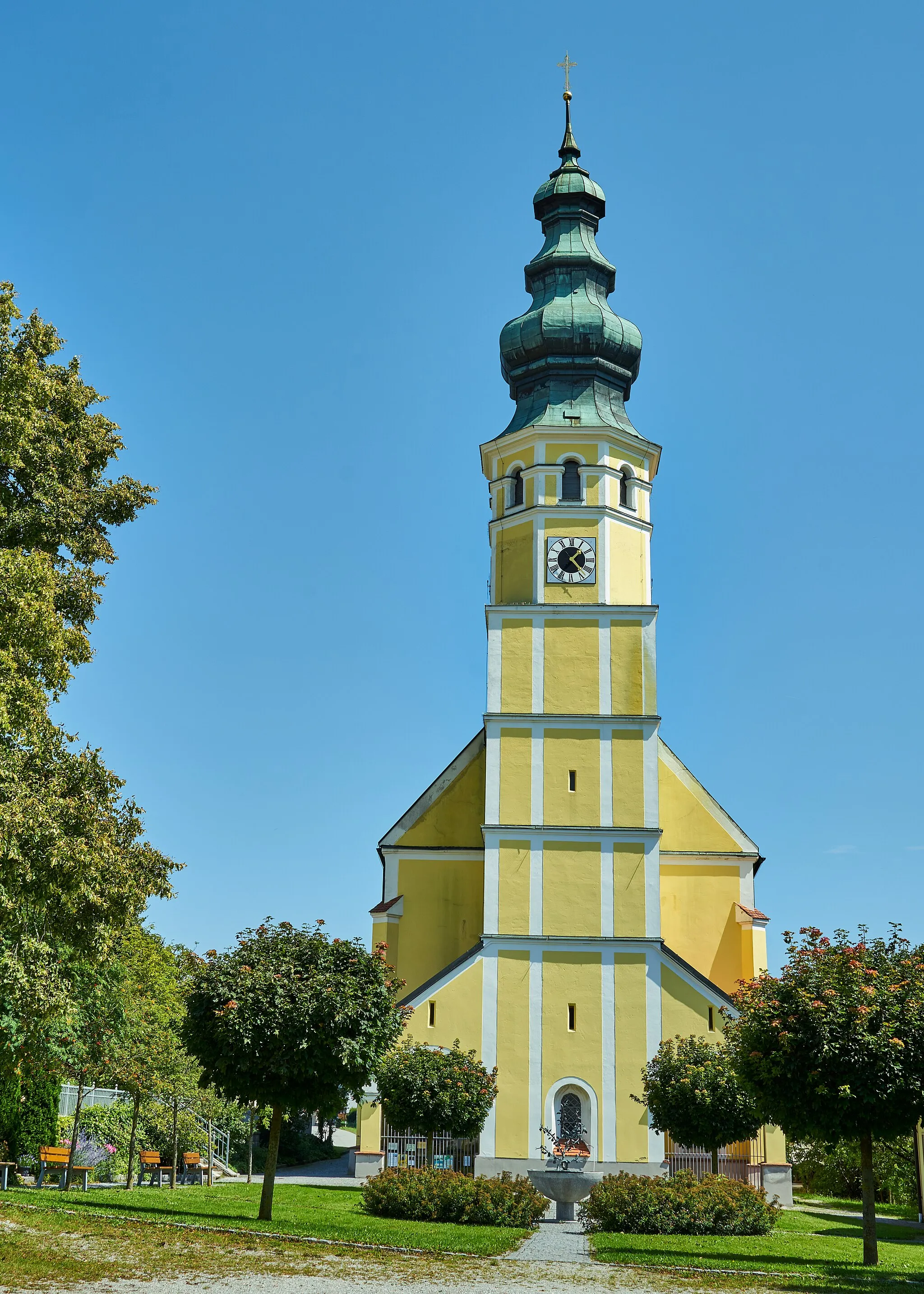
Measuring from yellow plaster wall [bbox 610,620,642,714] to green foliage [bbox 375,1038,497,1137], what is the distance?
986cm

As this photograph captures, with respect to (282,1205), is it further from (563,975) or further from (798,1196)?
(798,1196)

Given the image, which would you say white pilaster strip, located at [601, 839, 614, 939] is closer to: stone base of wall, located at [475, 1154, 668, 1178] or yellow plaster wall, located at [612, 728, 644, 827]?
yellow plaster wall, located at [612, 728, 644, 827]

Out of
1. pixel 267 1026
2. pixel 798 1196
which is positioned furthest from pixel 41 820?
pixel 798 1196

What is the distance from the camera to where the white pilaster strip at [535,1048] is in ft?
92.3

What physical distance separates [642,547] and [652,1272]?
2162 centimetres

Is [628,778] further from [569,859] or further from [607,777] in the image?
[569,859]

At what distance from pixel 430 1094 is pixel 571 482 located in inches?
633

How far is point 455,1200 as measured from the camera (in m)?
18.8

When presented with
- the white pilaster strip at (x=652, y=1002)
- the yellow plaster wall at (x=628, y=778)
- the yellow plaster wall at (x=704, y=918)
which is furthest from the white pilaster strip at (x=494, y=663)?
the white pilaster strip at (x=652, y=1002)

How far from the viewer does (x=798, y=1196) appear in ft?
111

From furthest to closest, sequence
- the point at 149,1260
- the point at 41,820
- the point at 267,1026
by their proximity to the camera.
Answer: the point at 267,1026
the point at 41,820
the point at 149,1260

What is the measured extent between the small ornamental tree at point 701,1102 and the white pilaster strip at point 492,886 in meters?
6.18

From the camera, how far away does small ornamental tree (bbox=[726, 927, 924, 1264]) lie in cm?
1577

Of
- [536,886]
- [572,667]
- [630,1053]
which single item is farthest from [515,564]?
[630,1053]
